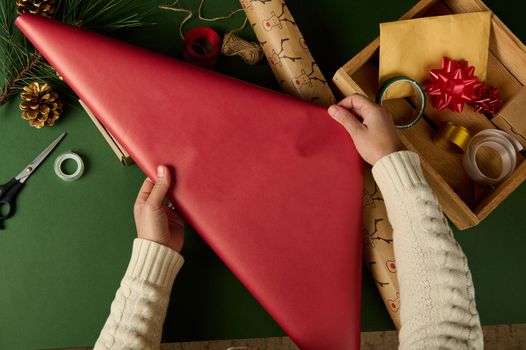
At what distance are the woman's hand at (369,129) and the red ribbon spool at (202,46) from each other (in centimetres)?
22

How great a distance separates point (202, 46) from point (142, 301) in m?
0.42

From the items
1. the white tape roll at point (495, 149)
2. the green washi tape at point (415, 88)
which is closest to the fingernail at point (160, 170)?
the green washi tape at point (415, 88)

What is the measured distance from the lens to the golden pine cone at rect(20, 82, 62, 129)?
0.66 m

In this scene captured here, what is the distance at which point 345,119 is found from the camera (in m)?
0.61

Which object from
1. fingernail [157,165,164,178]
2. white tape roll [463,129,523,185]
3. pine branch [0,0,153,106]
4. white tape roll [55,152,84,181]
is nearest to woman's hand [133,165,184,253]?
fingernail [157,165,164,178]

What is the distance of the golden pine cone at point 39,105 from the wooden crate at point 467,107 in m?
0.45

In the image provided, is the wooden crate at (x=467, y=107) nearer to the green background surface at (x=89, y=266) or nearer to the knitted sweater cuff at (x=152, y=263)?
the green background surface at (x=89, y=266)

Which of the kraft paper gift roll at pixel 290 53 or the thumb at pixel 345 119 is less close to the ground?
the kraft paper gift roll at pixel 290 53

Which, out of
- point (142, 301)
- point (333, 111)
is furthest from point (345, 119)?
point (142, 301)

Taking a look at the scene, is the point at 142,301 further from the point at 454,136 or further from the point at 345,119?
the point at 454,136

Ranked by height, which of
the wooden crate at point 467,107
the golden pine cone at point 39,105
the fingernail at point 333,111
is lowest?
the golden pine cone at point 39,105

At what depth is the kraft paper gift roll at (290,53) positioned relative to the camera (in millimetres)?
650

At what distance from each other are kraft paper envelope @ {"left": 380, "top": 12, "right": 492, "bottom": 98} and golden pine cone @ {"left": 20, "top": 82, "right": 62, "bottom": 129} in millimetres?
524

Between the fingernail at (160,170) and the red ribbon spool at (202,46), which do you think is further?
the red ribbon spool at (202,46)
